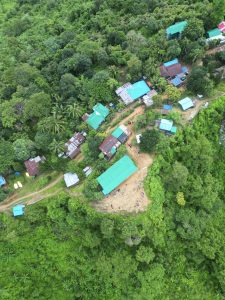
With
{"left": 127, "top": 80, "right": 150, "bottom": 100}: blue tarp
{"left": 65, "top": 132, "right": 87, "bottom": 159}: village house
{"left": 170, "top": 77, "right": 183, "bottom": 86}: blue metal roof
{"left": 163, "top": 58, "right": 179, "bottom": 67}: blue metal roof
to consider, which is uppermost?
{"left": 163, "top": 58, "right": 179, "bottom": 67}: blue metal roof

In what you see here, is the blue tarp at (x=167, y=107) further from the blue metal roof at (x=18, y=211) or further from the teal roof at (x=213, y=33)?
the blue metal roof at (x=18, y=211)

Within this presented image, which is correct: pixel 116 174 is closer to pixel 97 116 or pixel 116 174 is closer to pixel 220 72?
pixel 97 116

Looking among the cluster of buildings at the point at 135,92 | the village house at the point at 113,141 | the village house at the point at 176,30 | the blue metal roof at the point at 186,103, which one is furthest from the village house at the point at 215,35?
the village house at the point at 113,141

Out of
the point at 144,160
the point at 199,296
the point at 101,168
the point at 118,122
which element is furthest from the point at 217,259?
the point at 118,122

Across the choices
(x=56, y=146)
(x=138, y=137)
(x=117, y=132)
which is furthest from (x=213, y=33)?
(x=56, y=146)

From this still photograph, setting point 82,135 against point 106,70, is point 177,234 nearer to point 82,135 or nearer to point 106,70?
point 82,135

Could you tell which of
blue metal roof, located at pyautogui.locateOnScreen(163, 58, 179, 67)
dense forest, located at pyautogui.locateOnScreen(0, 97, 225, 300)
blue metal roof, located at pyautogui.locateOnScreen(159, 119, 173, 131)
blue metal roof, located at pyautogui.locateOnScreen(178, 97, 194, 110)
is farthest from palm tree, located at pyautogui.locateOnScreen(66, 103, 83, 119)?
blue metal roof, located at pyautogui.locateOnScreen(163, 58, 179, 67)

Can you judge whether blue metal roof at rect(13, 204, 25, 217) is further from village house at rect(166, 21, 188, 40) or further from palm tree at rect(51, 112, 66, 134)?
village house at rect(166, 21, 188, 40)
